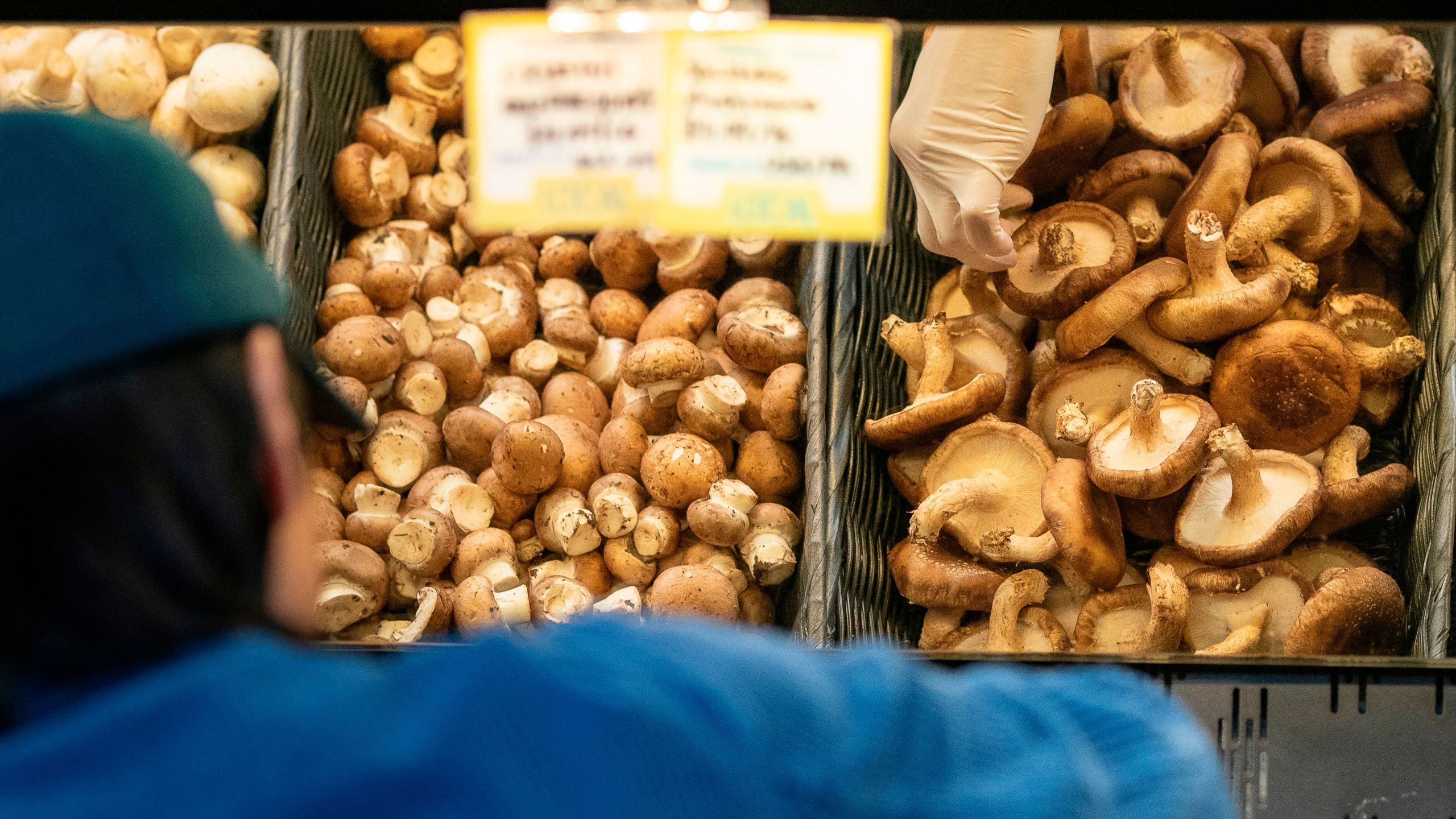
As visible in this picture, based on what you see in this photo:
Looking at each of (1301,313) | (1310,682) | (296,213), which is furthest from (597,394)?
(1310,682)

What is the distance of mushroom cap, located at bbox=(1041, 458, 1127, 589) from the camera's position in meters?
2.47

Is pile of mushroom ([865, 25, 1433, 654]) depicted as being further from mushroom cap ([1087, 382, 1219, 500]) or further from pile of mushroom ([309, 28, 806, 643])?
pile of mushroom ([309, 28, 806, 643])

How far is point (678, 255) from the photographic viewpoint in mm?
3350

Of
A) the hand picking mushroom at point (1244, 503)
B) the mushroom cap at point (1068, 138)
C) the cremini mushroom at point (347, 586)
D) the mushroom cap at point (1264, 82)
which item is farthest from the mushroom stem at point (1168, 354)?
the cremini mushroom at point (347, 586)

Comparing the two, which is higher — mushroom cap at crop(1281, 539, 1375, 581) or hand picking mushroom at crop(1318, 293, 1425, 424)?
hand picking mushroom at crop(1318, 293, 1425, 424)

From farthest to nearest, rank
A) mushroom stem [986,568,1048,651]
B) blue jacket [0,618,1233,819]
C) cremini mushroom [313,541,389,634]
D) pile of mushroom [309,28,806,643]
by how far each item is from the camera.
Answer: pile of mushroom [309,28,806,643] < cremini mushroom [313,541,389,634] < mushroom stem [986,568,1048,651] < blue jacket [0,618,1233,819]

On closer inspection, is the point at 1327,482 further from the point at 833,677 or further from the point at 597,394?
the point at 833,677

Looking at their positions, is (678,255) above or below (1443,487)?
above

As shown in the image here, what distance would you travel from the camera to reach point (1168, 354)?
278 cm

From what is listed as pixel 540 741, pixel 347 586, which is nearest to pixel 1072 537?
pixel 347 586

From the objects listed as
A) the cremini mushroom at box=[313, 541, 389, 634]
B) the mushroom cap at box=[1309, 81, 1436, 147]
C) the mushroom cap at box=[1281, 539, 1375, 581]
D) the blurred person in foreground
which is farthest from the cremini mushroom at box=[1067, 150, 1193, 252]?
the blurred person in foreground

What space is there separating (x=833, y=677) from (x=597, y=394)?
2.64m

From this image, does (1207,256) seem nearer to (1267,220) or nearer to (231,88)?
(1267,220)

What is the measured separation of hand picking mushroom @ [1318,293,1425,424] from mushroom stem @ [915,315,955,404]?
887mm
